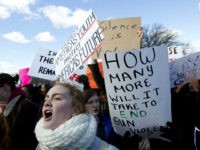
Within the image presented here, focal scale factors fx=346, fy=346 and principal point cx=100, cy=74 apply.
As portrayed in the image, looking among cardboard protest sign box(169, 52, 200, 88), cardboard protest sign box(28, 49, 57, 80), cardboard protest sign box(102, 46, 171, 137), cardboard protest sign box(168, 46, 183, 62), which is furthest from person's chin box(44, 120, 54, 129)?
cardboard protest sign box(168, 46, 183, 62)

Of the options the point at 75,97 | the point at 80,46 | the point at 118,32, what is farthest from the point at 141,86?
the point at 118,32

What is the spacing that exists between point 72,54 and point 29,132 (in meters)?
1.23

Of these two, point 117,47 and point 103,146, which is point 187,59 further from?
point 103,146

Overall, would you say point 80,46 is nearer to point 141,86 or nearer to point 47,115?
point 141,86

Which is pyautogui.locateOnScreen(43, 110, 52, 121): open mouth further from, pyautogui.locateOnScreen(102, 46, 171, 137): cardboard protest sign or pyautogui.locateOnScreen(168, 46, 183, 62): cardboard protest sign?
pyautogui.locateOnScreen(168, 46, 183, 62): cardboard protest sign

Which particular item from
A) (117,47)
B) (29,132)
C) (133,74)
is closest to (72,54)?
(117,47)

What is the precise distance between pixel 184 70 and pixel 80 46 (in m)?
1.29

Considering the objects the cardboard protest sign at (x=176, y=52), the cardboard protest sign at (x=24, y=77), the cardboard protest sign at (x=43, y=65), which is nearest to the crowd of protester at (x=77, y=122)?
the cardboard protest sign at (x=176, y=52)

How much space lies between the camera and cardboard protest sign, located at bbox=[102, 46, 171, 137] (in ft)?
9.46

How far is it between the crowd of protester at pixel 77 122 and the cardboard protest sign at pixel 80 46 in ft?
0.97

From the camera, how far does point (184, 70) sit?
380 centimetres

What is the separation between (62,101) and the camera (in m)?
2.24

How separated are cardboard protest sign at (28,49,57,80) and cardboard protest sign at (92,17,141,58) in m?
1.86

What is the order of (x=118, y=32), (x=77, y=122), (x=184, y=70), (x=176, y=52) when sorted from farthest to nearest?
(x=176, y=52) → (x=118, y=32) → (x=184, y=70) → (x=77, y=122)
